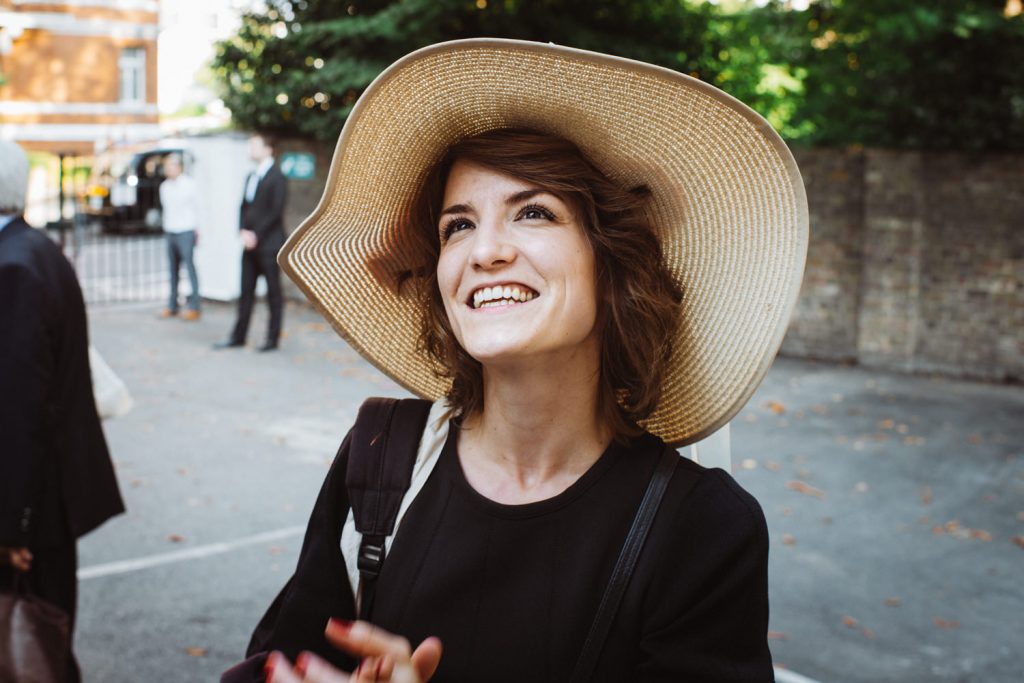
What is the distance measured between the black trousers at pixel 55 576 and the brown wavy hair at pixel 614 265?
2329 mm

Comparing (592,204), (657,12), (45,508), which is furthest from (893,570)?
(657,12)

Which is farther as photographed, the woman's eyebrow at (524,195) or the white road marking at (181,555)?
the white road marking at (181,555)

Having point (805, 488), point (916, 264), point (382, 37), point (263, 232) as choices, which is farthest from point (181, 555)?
point (382, 37)

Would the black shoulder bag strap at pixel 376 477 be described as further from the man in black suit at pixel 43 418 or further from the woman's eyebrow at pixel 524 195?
the man in black suit at pixel 43 418

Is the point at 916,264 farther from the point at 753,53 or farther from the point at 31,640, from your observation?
the point at 31,640

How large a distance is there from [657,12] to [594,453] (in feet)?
46.0

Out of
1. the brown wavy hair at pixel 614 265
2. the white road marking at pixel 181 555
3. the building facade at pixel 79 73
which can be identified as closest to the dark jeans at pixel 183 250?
the white road marking at pixel 181 555

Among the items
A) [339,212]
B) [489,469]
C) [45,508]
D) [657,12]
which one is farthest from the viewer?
[657,12]

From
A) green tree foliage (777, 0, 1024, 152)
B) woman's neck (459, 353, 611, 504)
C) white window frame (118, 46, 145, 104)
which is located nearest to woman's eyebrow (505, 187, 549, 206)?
woman's neck (459, 353, 611, 504)

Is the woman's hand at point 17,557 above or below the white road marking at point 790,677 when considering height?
above

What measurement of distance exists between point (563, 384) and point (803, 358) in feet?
39.2

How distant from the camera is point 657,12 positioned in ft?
49.8

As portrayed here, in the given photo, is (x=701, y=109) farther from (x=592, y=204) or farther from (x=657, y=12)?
(x=657, y=12)

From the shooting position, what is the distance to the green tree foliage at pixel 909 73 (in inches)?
452
